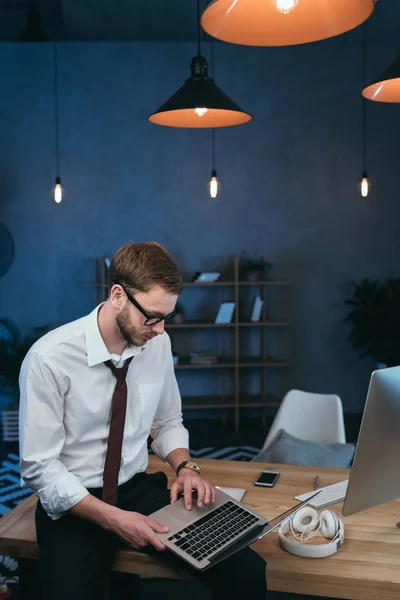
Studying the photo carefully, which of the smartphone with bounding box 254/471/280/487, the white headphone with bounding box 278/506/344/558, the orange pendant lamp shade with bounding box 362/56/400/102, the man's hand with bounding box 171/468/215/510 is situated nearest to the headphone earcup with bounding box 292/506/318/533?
the white headphone with bounding box 278/506/344/558

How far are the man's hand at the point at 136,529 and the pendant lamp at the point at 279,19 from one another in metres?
1.35

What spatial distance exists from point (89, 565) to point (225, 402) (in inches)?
190

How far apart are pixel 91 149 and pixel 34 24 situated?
53.6 inches

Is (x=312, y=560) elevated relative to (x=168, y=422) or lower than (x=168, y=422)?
lower

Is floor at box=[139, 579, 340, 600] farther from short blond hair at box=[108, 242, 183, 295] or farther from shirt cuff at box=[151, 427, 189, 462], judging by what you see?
short blond hair at box=[108, 242, 183, 295]

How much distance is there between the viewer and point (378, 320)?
632 cm

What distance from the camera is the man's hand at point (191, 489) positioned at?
1.89 meters

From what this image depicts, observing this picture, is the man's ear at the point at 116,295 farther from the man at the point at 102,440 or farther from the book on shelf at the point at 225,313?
the book on shelf at the point at 225,313

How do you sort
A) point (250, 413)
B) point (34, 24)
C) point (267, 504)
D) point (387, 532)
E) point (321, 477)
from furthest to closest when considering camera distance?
point (250, 413), point (34, 24), point (321, 477), point (267, 504), point (387, 532)

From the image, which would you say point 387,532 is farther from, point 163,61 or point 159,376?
point 163,61

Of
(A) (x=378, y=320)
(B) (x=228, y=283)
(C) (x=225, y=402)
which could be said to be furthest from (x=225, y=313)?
(A) (x=378, y=320)

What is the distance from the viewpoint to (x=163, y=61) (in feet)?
22.0

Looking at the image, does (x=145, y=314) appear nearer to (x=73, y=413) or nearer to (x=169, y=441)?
(x=73, y=413)

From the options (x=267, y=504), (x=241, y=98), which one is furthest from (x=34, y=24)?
(x=267, y=504)
